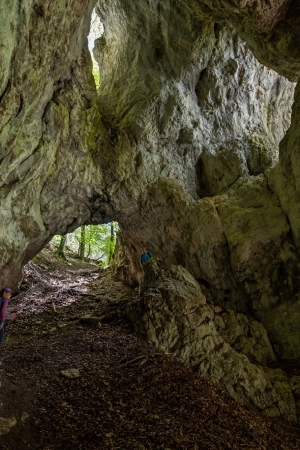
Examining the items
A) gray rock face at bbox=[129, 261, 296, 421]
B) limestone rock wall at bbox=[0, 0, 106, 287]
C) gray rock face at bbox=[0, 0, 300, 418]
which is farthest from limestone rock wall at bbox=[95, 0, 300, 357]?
limestone rock wall at bbox=[0, 0, 106, 287]

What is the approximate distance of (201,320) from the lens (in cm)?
853

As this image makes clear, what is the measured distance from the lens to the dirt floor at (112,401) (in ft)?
16.6

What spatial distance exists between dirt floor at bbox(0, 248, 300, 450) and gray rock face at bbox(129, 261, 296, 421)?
0.49m

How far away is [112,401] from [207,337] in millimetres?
3178

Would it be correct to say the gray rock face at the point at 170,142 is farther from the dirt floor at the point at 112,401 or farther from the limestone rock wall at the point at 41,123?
the dirt floor at the point at 112,401

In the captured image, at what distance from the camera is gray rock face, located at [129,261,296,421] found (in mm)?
7516

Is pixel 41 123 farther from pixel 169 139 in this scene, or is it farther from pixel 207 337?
pixel 207 337

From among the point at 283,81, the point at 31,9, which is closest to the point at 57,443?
the point at 31,9

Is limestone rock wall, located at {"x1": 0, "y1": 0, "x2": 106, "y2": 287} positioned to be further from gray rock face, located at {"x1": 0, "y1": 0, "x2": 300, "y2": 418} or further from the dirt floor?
the dirt floor

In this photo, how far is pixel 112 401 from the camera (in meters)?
5.92

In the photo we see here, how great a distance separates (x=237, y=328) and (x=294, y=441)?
12.0 feet

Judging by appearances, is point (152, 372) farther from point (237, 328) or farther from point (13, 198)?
point (13, 198)

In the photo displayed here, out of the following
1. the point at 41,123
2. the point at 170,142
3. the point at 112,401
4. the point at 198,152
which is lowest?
the point at 112,401

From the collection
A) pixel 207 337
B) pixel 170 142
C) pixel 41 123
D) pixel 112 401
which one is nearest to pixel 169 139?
pixel 170 142
